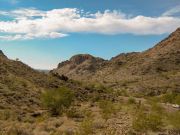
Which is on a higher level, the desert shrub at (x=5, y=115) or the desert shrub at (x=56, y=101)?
the desert shrub at (x=56, y=101)

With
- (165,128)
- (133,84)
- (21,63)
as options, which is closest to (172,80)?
(133,84)

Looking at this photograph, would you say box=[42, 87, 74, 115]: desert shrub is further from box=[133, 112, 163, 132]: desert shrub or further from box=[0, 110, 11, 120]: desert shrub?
box=[133, 112, 163, 132]: desert shrub

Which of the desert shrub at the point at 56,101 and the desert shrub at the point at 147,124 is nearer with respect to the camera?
the desert shrub at the point at 147,124

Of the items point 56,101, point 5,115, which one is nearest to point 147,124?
point 5,115

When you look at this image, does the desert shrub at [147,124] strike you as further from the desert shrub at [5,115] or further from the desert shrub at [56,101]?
the desert shrub at [56,101]

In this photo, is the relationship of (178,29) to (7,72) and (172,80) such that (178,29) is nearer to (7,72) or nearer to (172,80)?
(172,80)

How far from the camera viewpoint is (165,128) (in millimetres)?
22703

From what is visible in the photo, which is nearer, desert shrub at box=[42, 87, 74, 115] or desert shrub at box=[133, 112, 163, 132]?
desert shrub at box=[133, 112, 163, 132]

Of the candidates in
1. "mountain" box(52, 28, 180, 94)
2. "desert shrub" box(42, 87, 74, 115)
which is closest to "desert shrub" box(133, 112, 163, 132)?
"desert shrub" box(42, 87, 74, 115)

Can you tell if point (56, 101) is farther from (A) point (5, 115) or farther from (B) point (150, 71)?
(B) point (150, 71)

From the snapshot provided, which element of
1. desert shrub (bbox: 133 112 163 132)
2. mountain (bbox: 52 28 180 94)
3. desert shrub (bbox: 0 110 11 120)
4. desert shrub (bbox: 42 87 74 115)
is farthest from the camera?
mountain (bbox: 52 28 180 94)

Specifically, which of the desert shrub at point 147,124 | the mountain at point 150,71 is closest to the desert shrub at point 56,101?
the desert shrub at point 147,124

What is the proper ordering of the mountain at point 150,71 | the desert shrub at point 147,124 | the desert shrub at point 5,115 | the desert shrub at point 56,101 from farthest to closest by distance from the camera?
the mountain at point 150,71
the desert shrub at point 56,101
the desert shrub at point 5,115
the desert shrub at point 147,124

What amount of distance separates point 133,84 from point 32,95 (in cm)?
5891
